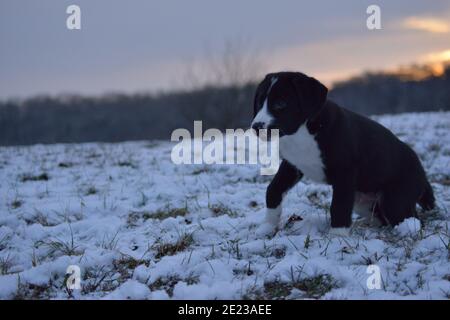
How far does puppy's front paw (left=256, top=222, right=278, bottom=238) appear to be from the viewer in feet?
13.1

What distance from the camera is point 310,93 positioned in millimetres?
3713

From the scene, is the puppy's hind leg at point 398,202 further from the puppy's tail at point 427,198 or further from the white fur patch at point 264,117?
the white fur patch at point 264,117

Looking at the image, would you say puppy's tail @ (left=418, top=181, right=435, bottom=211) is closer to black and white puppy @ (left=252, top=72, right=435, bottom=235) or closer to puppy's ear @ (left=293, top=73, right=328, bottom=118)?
black and white puppy @ (left=252, top=72, right=435, bottom=235)

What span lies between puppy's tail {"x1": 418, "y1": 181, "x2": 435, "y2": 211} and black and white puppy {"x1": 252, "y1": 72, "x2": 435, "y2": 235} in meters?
0.24

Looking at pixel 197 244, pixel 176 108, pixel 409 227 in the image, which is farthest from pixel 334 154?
pixel 176 108

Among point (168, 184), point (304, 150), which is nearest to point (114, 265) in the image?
point (304, 150)

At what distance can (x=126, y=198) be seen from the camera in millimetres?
5719

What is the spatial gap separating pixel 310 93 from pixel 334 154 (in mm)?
508

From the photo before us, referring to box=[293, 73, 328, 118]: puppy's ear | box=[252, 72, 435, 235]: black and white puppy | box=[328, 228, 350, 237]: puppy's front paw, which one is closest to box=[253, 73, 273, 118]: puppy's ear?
box=[252, 72, 435, 235]: black and white puppy

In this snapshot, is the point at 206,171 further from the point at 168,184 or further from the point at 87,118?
the point at 87,118

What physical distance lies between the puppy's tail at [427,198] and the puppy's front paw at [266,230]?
1.57 metres

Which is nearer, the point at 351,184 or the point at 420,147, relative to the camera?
the point at 351,184
